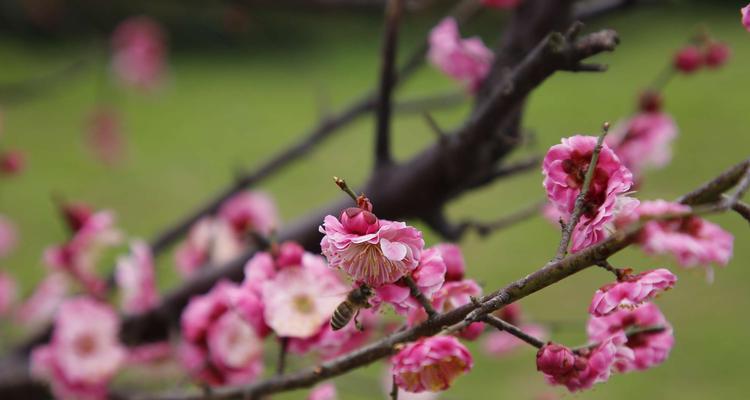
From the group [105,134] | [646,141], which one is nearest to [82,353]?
[646,141]

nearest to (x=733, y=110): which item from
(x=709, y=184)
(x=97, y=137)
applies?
(x=97, y=137)

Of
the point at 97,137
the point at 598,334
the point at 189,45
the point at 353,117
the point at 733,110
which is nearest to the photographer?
the point at 598,334

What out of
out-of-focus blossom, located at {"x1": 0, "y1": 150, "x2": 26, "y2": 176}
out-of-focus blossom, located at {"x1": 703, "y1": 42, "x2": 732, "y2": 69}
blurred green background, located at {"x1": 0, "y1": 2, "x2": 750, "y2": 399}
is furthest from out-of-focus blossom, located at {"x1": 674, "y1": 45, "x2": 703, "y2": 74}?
out-of-focus blossom, located at {"x1": 0, "y1": 150, "x2": 26, "y2": 176}

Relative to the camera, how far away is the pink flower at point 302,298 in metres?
0.61

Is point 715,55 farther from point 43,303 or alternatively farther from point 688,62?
point 43,303

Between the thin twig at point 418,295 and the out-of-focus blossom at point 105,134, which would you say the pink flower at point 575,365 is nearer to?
the thin twig at point 418,295

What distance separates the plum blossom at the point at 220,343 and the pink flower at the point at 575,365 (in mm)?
342

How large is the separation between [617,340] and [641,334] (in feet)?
0.17

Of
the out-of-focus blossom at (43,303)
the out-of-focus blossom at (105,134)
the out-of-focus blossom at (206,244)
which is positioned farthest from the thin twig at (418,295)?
the out-of-focus blossom at (105,134)

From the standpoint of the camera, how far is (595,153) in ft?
1.41

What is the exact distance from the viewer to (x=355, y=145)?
15.4ft

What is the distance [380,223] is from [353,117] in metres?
0.79

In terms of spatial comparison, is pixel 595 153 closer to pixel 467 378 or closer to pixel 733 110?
pixel 467 378

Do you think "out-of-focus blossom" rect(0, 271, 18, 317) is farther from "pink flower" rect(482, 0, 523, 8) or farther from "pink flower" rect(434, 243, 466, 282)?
"pink flower" rect(434, 243, 466, 282)
